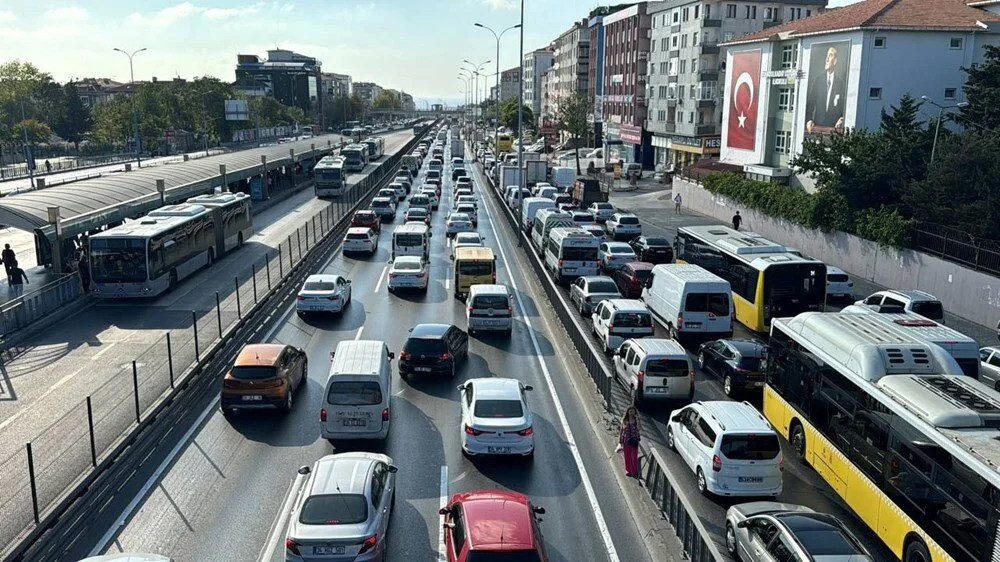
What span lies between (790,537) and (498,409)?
6661 mm

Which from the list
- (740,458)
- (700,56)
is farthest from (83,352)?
(700,56)

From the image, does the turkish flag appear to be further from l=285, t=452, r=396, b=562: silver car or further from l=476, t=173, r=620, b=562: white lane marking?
l=285, t=452, r=396, b=562: silver car

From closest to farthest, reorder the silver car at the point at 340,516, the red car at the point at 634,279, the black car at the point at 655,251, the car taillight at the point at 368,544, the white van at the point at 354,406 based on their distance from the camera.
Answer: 1. the silver car at the point at 340,516
2. the car taillight at the point at 368,544
3. the white van at the point at 354,406
4. the red car at the point at 634,279
5. the black car at the point at 655,251

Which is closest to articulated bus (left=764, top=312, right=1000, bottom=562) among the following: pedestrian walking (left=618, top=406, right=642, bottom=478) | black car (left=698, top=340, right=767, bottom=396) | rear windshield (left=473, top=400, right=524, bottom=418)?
black car (left=698, top=340, right=767, bottom=396)

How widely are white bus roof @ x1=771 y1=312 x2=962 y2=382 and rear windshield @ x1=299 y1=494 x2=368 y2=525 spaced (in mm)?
8630

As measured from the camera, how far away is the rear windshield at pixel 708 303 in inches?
952

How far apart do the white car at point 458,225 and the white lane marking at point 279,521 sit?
104 feet

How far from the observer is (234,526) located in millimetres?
13359

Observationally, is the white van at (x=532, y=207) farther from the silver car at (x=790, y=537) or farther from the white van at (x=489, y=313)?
the silver car at (x=790, y=537)

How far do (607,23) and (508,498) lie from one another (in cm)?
10455

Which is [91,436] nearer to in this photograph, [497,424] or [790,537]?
[497,424]

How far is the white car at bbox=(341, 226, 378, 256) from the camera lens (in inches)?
1598

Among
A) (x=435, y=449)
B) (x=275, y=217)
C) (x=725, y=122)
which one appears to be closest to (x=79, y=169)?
(x=275, y=217)

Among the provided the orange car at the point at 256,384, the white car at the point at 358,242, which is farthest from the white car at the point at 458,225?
the orange car at the point at 256,384
